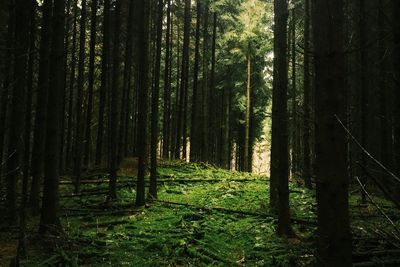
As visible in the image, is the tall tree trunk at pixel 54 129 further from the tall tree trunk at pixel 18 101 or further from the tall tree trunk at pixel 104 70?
the tall tree trunk at pixel 104 70

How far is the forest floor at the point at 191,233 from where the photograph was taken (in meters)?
7.09

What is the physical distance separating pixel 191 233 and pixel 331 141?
6.72 meters

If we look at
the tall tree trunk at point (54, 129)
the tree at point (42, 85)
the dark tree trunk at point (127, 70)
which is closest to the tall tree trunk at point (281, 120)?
the tall tree trunk at point (54, 129)

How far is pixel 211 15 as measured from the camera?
28594 mm

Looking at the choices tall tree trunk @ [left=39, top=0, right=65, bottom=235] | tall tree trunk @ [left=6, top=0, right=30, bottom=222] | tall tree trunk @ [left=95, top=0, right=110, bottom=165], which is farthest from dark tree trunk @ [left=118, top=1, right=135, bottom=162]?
tall tree trunk @ [left=39, top=0, right=65, bottom=235]

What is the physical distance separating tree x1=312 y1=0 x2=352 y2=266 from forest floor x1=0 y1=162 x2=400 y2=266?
3.09ft

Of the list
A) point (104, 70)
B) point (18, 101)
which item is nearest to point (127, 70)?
point (104, 70)

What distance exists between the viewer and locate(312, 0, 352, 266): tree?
9.98ft

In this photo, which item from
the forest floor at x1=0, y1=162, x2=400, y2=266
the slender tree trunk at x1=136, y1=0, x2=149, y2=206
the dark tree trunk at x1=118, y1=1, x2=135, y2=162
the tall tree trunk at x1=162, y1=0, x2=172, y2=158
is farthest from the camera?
the tall tree trunk at x1=162, y1=0, x2=172, y2=158

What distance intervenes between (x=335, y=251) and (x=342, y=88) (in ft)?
4.55

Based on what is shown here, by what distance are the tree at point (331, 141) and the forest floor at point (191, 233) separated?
94cm

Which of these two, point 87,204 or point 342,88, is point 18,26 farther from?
point 342,88

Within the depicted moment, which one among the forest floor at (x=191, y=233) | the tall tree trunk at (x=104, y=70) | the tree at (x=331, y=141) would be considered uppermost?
the tall tree trunk at (x=104, y=70)

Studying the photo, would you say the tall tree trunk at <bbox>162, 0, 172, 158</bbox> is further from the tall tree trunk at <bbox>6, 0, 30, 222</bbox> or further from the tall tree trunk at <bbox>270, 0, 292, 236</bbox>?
the tall tree trunk at <bbox>270, 0, 292, 236</bbox>
